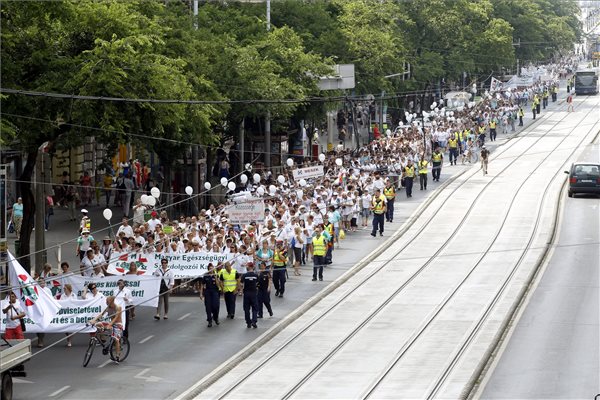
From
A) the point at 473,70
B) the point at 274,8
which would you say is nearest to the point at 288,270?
the point at 274,8

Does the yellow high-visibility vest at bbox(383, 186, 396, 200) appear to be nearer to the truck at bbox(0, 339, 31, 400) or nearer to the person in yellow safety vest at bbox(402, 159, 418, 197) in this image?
the person in yellow safety vest at bbox(402, 159, 418, 197)

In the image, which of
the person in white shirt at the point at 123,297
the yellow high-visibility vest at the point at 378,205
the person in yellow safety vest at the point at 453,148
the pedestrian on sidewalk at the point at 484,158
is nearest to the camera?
the person in white shirt at the point at 123,297

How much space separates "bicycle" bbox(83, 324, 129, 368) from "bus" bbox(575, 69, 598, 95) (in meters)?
99.6

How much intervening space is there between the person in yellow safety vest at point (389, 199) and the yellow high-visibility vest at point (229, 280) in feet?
51.9

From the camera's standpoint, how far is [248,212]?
3803cm

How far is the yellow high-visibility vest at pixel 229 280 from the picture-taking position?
104 feet

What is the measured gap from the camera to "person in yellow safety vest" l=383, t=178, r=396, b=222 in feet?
155

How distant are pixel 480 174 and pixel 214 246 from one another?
30.5 meters

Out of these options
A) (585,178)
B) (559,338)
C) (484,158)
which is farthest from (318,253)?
(484,158)

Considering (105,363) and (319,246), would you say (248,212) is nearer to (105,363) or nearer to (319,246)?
(319,246)

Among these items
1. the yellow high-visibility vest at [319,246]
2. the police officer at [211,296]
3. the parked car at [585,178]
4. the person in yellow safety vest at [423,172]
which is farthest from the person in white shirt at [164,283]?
the parked car at [585,178]

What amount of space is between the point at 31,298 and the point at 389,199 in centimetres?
2176

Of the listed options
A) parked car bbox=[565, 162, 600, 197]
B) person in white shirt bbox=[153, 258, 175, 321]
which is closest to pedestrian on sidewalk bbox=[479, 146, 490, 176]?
parked car bbox=[565, 162, 600, 197]

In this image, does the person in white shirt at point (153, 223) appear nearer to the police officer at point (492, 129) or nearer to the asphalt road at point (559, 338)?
the asphalt road at point (559, 338)
